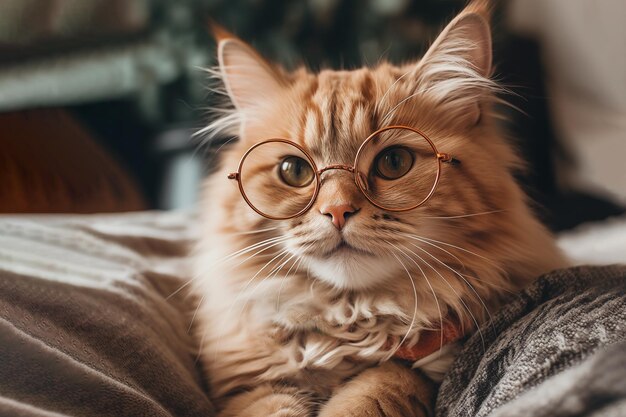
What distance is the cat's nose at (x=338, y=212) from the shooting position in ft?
3.06

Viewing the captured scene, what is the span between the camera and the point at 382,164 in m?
1.01

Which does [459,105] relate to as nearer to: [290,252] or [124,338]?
[290,252]

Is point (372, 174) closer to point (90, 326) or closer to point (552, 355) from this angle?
point (552, 355)

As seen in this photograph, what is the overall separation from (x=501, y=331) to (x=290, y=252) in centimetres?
39

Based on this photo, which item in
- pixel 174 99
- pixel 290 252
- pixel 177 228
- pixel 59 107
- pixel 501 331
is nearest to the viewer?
pixel 501 331

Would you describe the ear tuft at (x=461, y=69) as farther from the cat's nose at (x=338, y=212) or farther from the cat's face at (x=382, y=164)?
the cat's nose at (x=338, y=212)

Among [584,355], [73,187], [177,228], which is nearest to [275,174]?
[584,355]

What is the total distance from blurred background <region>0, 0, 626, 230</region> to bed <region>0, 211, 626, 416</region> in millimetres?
1021

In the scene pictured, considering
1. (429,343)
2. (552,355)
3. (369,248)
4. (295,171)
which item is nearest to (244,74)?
(295,171)

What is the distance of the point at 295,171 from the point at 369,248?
8.9 inches

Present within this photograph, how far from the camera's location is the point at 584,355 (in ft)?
2.36

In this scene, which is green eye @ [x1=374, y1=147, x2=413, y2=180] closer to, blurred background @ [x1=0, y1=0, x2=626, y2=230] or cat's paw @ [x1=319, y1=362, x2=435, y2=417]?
cat's paw @ [x1=319, y1=362, x2=435, y2=417]

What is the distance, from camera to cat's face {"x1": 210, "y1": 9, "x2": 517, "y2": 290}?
3.15 ft

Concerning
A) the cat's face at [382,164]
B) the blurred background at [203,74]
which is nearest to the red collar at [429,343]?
the cat's face at [382,164]
